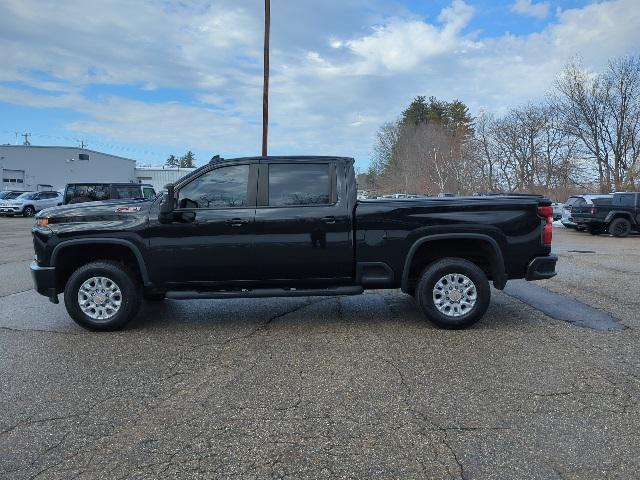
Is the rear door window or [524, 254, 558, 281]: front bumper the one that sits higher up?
the rear door window

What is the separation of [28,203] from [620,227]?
33.4 metres

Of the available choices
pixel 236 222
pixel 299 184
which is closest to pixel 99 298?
pixel 236 222

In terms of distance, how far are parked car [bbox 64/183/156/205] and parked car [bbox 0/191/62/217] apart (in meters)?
15.3

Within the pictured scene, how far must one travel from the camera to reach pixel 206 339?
564 centimetres

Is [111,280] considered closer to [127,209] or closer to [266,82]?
[127,209]

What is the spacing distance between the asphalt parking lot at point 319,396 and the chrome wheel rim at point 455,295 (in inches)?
12.3

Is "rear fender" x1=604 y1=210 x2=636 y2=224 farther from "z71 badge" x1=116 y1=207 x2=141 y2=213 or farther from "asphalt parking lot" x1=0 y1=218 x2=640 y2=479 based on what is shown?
"z71 badge" x1=116 y1=207 x2=141 y2=213

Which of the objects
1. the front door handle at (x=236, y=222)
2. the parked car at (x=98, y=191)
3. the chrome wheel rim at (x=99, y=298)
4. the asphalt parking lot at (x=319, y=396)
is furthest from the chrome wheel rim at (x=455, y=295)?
the parked car at (x=98, y=191)

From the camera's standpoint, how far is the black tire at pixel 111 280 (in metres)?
5.86

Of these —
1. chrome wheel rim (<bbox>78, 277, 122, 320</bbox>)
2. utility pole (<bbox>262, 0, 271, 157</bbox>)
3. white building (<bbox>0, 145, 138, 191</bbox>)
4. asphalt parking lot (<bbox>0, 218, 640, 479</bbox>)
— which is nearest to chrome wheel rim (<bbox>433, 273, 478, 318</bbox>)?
asphalt parking lot (<bbox>0, 218, 640, 479</bbox>)

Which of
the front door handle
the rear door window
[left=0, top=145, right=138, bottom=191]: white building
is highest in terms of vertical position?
[left=0, top=145, right=138, bottom=191]: white building

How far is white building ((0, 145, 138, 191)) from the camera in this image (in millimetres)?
56622

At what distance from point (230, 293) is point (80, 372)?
1.80 meters

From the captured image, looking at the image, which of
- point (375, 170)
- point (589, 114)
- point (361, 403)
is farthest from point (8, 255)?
point (375, 170)
